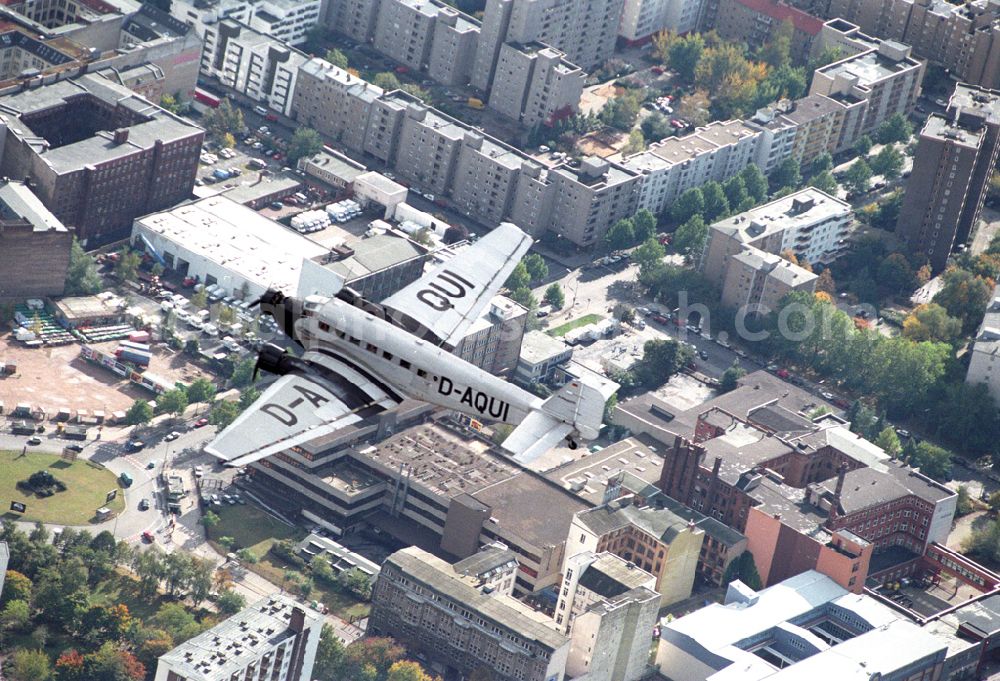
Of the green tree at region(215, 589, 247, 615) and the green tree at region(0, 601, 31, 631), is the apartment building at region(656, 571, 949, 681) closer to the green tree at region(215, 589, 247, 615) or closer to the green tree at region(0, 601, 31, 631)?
the green tree at region(215, 589, 247, 615)

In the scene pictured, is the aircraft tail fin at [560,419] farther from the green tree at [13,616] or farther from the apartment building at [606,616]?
the green tree at [13,616]

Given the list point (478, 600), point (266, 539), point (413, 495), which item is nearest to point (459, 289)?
point (478, 600)

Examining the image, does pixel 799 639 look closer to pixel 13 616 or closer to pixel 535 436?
pixel 535 436

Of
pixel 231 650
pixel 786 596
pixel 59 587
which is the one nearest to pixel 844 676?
pixel 786 596

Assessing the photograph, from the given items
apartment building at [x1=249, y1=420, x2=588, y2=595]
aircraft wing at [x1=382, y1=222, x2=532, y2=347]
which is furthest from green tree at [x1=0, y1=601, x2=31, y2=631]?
aircraft wing at [x1=382, y1=222, x2=532, y2=347]

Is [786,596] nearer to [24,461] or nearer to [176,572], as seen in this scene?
[176,572]

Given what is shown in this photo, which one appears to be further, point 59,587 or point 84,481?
point 84,481

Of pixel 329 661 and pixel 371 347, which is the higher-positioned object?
pixel 371 347
